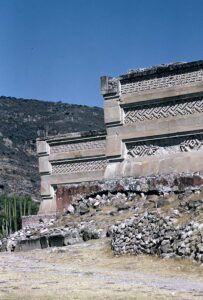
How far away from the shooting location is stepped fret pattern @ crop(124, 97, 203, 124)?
19250 millimetres

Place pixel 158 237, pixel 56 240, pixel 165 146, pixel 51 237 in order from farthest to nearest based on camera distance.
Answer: pixel 165 146, pixel 51 237, pixel 56 240, pixel 158 237

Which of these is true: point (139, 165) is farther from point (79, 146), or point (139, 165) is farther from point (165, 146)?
point (79, 146)

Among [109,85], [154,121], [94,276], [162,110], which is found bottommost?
[94,276]

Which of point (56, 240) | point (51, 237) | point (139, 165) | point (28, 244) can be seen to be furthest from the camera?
point (139, 165)

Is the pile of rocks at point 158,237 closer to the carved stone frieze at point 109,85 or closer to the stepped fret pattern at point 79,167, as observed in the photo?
the carved stone frieze at point 109,85

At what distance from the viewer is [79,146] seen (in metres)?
24.7

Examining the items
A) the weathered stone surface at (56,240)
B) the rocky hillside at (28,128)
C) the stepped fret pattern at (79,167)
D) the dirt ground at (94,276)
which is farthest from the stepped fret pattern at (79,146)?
the rocky hillside at (28,128)

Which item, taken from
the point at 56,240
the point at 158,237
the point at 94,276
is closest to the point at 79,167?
the point at 56,240

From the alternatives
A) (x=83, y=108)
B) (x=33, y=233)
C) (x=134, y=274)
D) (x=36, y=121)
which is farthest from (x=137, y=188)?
(x=83, y=108)

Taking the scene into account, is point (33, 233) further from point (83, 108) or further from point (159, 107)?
point (83, 108)

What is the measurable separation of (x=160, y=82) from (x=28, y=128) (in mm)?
56080

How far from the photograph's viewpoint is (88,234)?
17031 millimetres

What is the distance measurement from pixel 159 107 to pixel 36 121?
192 feet

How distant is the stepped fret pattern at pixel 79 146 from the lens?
2416 cm
